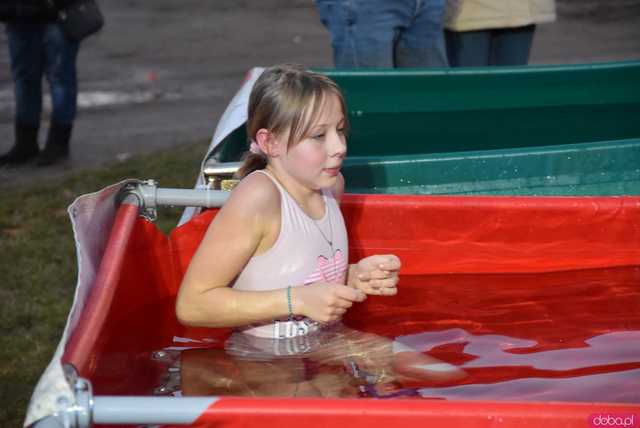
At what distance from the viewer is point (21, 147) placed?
20.8ft

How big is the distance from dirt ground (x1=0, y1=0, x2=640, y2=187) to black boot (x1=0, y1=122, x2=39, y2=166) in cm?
12

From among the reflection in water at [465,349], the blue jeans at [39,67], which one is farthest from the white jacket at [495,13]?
the blue jeans at [39,67]

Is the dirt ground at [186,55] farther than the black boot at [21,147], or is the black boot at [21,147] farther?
the dirt ground at [186,55]

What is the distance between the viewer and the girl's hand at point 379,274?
8.72 ft

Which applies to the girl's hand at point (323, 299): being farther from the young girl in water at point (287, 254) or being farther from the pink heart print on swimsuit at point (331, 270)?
the pink heart print on swimsuit at point (331, 270)

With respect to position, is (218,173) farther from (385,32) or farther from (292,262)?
(385,32)

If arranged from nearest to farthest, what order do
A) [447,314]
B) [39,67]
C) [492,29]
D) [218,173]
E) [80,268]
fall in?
1. [80,268]
2. [447,314]
3. [218,173]
4. [492,29]
5. [39,67]

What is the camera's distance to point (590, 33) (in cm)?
1030

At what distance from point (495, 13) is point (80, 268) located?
297 centimetres

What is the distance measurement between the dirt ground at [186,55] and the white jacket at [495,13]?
6.88ft

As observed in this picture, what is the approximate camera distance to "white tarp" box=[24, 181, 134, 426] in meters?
1.88

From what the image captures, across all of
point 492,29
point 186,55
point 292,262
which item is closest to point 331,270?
point 292,262

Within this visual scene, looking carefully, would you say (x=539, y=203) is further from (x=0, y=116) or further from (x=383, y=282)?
(x=0, y=116)

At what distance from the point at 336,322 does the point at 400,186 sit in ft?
3.09
